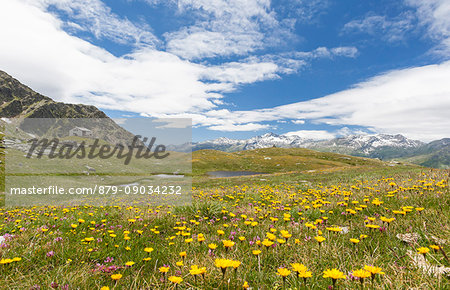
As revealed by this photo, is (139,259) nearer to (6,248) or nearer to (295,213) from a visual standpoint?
(6,248)

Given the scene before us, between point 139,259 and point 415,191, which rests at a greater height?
point 415,191

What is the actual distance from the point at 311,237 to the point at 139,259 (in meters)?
3.55

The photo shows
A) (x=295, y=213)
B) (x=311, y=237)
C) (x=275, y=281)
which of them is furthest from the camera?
(x=295, y=213)

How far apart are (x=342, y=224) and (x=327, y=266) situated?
2.65m

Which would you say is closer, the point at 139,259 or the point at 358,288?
the point at 358,288

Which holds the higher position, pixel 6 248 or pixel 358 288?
pixel 358 288

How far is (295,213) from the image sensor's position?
7008mm

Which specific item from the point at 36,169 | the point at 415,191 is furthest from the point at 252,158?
the point at 415,191

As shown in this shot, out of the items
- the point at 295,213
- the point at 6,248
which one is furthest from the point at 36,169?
the point at 295,213

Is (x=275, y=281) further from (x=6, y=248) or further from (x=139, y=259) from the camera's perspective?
(x=6, y=248)

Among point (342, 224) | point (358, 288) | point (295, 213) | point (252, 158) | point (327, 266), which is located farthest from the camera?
point (252, 158)

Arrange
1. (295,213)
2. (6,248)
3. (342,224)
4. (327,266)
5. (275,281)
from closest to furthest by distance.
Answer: (275,281), (327,266), (6,248), (342,224), (295,213)

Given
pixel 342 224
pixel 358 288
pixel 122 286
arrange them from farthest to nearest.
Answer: pixel 342 224 → pixel 122 286 → pixel 358 288

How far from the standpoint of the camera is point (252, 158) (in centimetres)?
9512
